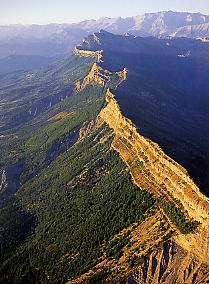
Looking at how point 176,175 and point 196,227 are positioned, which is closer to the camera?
point 196,227

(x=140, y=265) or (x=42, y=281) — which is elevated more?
(x=140, y=265)

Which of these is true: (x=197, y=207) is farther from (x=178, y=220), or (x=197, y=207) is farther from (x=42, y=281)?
(x=42, y=281)

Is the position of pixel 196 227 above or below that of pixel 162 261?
above

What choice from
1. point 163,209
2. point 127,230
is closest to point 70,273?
point 127,230

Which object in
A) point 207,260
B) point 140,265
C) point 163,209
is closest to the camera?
point 207,260

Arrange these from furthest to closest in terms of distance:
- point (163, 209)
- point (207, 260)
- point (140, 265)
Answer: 1. point (163, 209)
2. point (140, 265)
3. point (207, 260)

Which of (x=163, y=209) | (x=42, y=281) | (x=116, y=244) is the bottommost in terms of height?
(x=42, y=281)

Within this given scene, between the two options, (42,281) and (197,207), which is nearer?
(197,207)

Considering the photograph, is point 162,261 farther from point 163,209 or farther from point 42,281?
point 42,281

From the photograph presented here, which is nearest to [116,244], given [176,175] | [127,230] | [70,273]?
[127,230]
